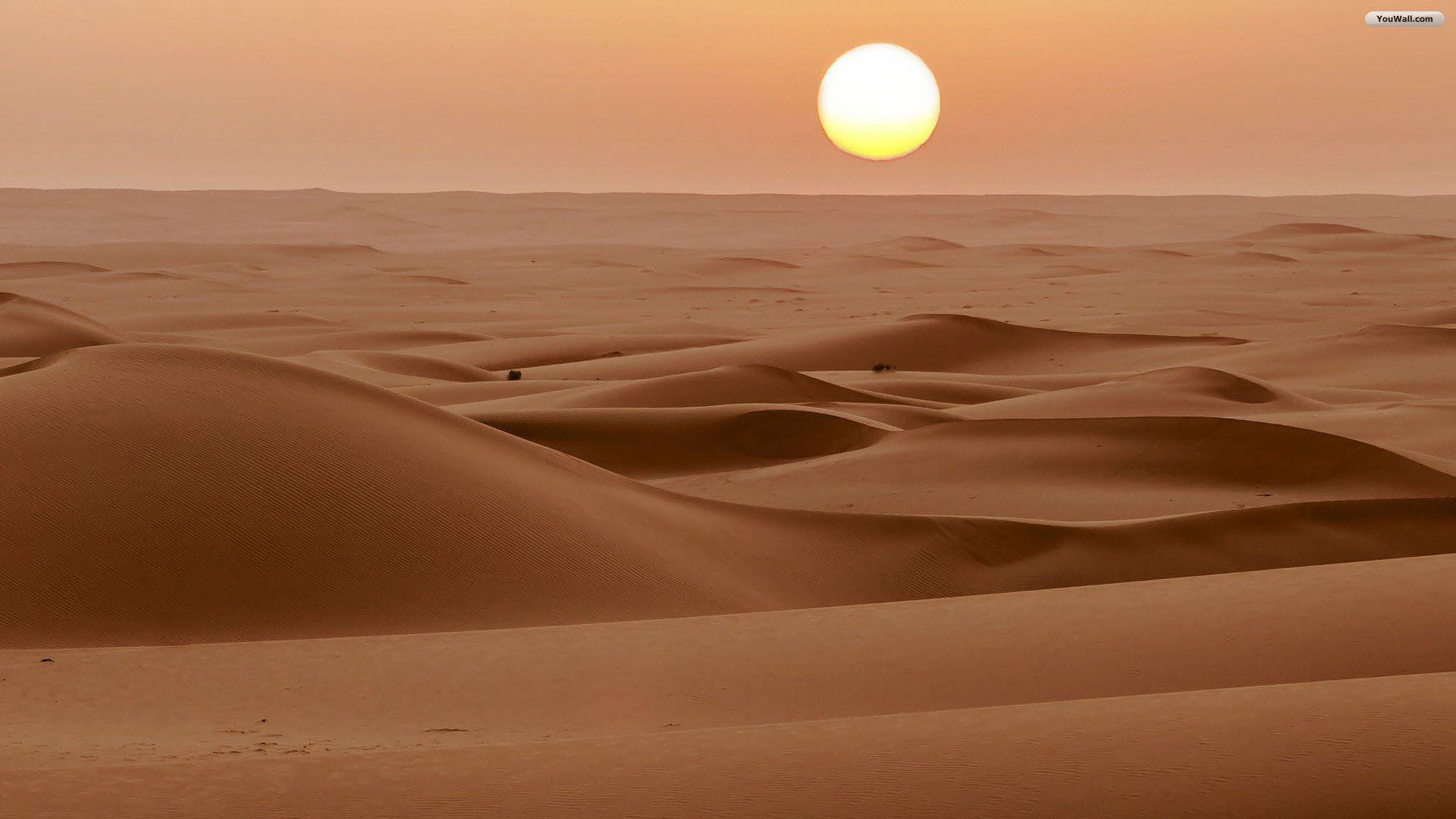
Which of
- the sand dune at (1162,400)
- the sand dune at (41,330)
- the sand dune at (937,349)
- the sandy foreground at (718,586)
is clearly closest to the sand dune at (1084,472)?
the sandy foreground at (718,586)

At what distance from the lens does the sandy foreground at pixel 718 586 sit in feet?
6.02

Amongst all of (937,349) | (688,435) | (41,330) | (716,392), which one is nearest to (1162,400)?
(716,392)

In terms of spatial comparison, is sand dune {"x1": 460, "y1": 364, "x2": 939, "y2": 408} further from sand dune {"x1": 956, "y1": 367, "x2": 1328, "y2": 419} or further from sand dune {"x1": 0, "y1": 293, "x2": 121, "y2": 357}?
sand dune {"x1": 0, "y1": 293, "x2": 121, "y2": 357}

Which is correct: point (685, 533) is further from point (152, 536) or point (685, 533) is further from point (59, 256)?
point (59, 256)

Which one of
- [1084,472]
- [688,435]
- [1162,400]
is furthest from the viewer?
[1162,400]

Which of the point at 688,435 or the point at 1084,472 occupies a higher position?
the point at 688,435

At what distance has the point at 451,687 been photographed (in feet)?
8.70

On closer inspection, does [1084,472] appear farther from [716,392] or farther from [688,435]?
[716,392]

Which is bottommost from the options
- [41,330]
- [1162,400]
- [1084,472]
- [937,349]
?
[1084,472]

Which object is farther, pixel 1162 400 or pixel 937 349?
pixel 937 349

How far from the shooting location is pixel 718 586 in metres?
4.10

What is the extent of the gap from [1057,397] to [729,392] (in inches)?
66.0

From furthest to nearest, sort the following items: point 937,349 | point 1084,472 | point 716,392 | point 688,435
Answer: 1. point 937,349
2. point 716,392
3. point 688,435
4. point 1084,472

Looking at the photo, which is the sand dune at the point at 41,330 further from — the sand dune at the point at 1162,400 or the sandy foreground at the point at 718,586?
the sand dune at the point at 1162,400
